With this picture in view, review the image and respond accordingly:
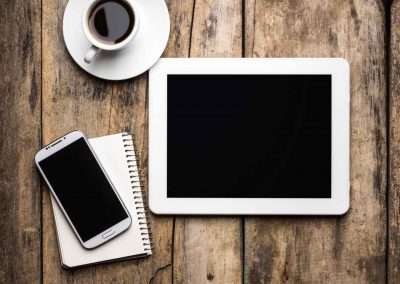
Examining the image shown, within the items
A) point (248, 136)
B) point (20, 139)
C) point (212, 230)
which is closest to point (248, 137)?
point (248, 136)

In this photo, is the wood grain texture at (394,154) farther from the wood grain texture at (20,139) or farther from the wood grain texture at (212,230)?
the wood grain texture at (20,139)

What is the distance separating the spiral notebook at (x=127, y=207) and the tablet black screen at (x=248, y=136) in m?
0.06

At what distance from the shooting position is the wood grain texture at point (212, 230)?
0.80m

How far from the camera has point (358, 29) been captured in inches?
31.6

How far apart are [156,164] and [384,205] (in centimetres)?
39

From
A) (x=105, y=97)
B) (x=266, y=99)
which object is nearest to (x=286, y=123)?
(x=266, y=99)

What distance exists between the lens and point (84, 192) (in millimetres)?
788

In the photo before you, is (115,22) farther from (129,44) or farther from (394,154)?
(394,154)

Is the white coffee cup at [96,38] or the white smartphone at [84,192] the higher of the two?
the white coffee cup at [96,38]

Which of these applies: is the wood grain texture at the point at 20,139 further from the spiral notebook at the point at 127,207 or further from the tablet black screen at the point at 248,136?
the tablet black screen at the point at 248,136

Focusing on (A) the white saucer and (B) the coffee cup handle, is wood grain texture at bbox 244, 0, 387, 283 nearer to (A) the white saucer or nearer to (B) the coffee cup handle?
(A) the white saucer

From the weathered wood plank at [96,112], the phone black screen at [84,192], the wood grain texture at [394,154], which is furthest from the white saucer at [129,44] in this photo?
the wood grain texture at [394,154]

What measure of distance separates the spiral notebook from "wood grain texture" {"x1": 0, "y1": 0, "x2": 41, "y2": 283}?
2.1 inches

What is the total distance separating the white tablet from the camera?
0.79 m
